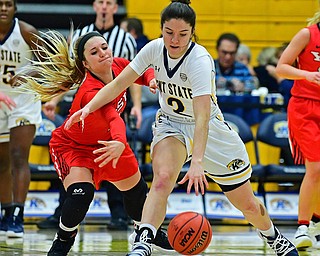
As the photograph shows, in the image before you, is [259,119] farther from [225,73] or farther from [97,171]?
[97,171]

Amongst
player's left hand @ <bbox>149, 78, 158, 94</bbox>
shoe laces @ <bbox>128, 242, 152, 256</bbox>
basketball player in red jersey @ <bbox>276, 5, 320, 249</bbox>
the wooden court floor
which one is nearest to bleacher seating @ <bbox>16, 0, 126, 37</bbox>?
the wooden court floor

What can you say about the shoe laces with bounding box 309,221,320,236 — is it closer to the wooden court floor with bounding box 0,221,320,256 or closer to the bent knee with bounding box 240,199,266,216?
the wooden court floor with bounding box 0,221,320,256

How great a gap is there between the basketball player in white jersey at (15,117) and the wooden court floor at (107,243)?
1.22ft

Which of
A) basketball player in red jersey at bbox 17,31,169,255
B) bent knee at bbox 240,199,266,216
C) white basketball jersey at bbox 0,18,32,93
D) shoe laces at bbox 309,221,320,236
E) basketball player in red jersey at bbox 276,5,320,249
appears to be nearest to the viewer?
bent knee at bbox 240,199,266,216

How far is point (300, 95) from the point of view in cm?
744

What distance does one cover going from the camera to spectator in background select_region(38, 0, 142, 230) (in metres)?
8.80

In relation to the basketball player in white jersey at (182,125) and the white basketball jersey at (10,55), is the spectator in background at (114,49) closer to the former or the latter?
the white basketball jersey at (10,55)

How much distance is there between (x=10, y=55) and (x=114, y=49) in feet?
3.79

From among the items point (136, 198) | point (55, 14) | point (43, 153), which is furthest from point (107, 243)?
point (55, 14)

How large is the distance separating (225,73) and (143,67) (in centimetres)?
486

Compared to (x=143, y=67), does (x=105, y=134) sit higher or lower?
lower

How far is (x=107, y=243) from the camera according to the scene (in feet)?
24.6

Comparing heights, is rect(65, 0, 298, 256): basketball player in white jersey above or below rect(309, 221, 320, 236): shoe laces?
above

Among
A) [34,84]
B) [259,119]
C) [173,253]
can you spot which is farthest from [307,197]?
[259,119]
